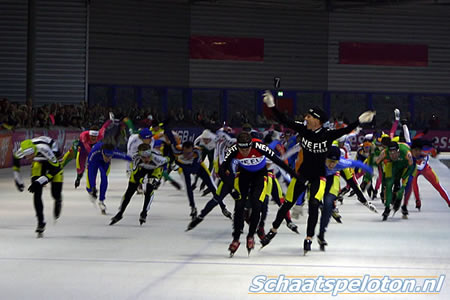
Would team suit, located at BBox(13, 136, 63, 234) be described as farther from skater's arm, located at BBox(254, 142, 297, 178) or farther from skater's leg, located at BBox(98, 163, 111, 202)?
skater's arm, located at BBox(254, 142, 297, 178)

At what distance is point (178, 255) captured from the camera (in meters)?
12.6

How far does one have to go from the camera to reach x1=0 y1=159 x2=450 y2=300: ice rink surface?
9.85 meters

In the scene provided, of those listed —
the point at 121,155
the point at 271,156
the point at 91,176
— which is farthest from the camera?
the point at 91,176

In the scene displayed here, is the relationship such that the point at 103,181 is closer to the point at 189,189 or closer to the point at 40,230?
the point at 189,189

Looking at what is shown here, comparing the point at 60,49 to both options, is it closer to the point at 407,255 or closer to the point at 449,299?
the point at 407,255

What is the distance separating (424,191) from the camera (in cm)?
2702

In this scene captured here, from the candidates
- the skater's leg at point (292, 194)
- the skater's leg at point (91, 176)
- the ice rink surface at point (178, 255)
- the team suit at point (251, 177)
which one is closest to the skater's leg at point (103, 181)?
the skater's leg at point (91, 176)

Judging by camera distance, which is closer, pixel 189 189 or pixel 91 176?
pixel 189 189

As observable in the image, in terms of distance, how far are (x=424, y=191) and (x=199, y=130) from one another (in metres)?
23.5

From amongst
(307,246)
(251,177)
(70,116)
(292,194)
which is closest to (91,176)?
(251,177)

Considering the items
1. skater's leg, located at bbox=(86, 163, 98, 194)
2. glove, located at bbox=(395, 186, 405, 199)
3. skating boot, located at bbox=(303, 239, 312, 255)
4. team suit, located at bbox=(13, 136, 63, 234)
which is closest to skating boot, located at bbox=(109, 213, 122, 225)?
team suit, located at bbox=(13, 136, 63, 234)

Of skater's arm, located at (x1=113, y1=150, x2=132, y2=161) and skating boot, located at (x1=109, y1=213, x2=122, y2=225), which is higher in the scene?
skater's arm, located at (x1=113, y1=150, x2=132, y2=161)

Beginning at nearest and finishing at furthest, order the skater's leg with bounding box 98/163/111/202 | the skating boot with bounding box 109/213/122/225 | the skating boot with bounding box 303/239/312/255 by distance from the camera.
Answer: the skating boot with bounding box 303/239/312/255
the skating boot with bounding box 109/213/122/225
the skater's leg with bounding box 98/163/111/202

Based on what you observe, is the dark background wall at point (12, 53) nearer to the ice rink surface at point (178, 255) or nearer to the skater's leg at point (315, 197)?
the ice rink surface at point (178, 255)
